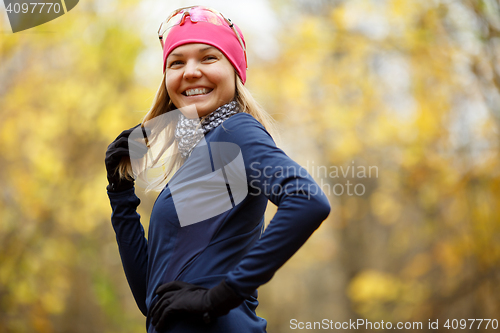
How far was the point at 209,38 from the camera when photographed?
65.3 inches

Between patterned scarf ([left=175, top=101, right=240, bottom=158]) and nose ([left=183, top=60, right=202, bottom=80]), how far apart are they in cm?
16

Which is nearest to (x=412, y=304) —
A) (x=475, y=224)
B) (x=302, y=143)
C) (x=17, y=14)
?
(x=475, y=224)

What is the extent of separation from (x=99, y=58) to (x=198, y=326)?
623 centimetres

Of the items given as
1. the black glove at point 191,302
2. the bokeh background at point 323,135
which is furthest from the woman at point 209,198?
the bokeh background at point 323,135

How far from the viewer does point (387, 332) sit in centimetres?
862

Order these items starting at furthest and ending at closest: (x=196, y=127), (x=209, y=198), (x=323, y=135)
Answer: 1. (x=323, y=135)
2. (x=196, y=127)
3. (x=209, y=198)

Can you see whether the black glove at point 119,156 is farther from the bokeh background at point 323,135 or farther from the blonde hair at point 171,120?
the bokeh background at point 323,135

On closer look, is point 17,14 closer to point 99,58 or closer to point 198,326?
point 99,58

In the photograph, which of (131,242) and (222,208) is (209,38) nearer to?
(222,208)

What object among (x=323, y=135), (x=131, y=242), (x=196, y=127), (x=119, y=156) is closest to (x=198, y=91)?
(x=196, y=127)

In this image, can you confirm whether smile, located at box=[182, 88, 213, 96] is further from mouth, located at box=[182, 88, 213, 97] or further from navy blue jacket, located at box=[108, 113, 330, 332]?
navy blue jacket, located at box=[108, 113, 330, 332]

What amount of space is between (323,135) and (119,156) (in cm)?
615

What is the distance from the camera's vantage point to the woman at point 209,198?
123cm

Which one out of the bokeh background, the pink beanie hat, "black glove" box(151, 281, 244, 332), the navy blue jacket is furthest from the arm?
the bokeh background
